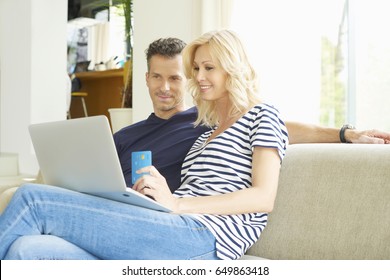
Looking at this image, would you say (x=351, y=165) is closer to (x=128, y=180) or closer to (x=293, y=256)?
(x=293, y=256)

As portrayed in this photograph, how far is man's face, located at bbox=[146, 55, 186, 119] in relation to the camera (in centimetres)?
223

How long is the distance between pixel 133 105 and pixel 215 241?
2865mm

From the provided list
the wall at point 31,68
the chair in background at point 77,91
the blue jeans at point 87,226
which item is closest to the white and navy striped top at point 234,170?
the blue jeans at point 87,226

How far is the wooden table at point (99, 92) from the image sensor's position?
6852 mm

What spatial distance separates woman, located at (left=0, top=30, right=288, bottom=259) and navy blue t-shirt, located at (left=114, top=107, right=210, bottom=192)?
0.20m

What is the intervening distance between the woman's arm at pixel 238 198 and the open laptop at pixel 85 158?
62 mm

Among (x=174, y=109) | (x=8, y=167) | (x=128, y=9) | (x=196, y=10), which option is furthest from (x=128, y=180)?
(x=8, y=167)

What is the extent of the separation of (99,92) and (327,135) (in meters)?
5.61

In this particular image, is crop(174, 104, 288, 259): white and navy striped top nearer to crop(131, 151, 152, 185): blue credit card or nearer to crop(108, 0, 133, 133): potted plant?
crop(131, 151, 152, 185): blue credit card

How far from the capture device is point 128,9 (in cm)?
461

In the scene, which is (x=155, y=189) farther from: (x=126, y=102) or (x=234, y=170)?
(x=126, y=102)

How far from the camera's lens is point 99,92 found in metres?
7.14

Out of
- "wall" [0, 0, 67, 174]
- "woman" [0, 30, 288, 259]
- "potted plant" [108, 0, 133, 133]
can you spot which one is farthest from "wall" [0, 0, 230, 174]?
"woman" [0, 30, 288, 259]
